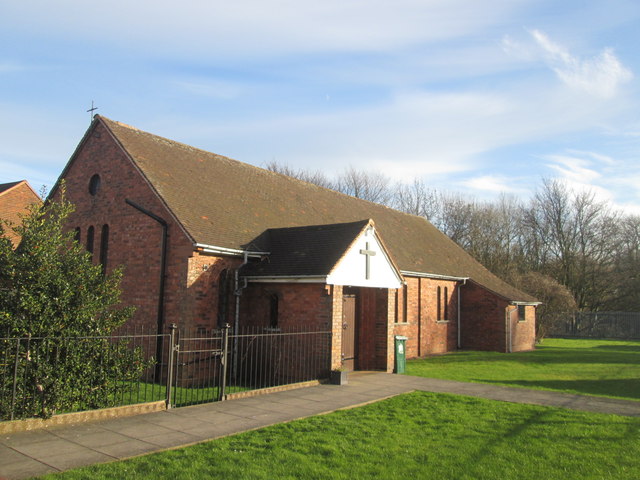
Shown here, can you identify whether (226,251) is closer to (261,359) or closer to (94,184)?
(261,359)

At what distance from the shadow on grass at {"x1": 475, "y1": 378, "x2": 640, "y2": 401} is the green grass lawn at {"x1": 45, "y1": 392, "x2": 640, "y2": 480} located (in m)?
3.57

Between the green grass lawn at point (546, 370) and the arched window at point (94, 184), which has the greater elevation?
the arched window at point (94, 184)

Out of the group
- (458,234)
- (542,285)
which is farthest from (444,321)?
(458,234)

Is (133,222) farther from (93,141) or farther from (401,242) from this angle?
(401,242)

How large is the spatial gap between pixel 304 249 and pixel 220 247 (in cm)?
244

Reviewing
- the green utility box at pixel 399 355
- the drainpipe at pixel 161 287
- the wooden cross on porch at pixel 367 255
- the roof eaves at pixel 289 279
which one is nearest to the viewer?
the roof eaves at pixel 289 279

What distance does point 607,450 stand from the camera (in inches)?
296

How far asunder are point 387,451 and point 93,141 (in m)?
14.1

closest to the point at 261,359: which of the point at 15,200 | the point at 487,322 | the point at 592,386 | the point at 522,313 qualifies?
the point at 592,386

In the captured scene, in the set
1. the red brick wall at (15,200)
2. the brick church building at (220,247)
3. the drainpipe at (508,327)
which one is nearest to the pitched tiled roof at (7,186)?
the red brick wall at (15,200)

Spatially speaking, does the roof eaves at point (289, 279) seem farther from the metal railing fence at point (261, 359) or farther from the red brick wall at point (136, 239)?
the metal railing fence at point (261, 359)

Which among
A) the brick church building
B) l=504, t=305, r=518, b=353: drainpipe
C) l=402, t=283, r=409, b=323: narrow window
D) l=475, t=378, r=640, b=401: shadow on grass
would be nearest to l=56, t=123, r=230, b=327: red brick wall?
the brick church building

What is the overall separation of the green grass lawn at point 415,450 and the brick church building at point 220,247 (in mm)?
4599

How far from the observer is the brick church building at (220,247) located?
1370 cm
